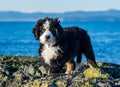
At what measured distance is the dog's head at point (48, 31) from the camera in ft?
42.8

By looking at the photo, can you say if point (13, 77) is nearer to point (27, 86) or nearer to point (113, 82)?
point (27, 86)

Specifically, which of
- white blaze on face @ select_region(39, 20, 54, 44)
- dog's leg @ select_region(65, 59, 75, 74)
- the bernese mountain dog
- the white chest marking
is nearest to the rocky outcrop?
white blaze on face @ select_region(39, 20, 54, 44)

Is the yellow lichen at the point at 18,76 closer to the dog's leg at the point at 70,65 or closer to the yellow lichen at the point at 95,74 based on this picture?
the yellow lichen at the point at 95,74

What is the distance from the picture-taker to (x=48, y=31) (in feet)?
42.9

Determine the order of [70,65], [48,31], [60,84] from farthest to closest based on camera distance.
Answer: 1. [70,65]
2. [48,31]
3. [60,84]

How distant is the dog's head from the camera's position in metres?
13.0

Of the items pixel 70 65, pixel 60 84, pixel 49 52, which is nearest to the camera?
pixel 60 84

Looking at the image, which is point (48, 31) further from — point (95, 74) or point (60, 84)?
point (60, 84)

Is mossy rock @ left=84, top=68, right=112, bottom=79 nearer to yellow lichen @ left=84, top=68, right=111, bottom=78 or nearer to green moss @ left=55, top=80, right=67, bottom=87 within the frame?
yellow lichen @ left=84, top=68, right=111, bottom=78

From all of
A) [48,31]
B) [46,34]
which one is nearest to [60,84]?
[46,34]

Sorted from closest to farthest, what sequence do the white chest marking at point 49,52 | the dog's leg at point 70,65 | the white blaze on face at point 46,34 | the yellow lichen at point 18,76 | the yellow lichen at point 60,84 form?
1. the yellow lichen at point 60,84
2. the yellow lichen at point 18,76
3. the white blaze on face at point 46,34
4. the white chest marking at point 49,52
5. the dog's leg at point 70,65

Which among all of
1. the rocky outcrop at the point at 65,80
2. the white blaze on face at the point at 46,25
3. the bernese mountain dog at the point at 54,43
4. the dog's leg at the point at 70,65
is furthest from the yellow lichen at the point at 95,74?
the dog's leg at the point at 70,65

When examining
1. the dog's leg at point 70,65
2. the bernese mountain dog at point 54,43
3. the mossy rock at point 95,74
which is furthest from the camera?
the dog's leg at point 70,65

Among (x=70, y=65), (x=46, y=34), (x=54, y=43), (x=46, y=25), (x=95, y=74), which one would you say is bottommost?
(x=70, y=65)
